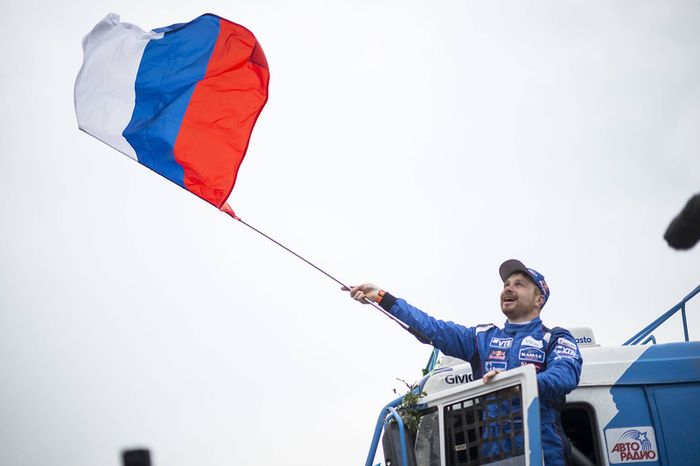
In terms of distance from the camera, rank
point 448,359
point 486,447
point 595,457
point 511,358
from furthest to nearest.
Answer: point 448,359
point 595,457
point 511,358
point 486,447

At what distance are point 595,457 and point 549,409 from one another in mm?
1045

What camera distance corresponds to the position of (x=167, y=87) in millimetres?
7391

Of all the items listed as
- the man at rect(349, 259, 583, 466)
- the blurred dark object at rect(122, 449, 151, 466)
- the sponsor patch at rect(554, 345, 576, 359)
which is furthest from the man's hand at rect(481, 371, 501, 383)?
the blurred dark object at rect(122, 449, 151, 466)

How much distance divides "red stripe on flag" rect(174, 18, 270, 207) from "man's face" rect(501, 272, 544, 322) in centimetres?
307

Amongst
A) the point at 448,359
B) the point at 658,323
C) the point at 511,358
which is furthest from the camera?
the point at 658,323

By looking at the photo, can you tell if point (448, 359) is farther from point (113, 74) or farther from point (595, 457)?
point (113, 74)

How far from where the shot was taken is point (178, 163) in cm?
709

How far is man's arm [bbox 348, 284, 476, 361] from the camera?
17.3ft

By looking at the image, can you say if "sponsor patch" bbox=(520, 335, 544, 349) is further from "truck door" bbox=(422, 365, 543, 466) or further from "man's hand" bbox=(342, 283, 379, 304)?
"man's hand" bbox=(342, 283, 379, 304)

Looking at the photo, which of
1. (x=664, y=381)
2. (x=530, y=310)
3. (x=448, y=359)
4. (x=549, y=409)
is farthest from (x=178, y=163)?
(x=664, y=381)

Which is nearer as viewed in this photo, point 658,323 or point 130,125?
point 658,323

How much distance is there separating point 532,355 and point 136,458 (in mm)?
3098

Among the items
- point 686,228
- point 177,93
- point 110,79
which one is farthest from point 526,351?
point 110,79

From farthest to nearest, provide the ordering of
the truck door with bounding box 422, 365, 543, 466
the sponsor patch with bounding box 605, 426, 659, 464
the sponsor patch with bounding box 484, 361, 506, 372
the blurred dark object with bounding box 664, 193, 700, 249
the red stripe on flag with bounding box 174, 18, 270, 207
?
the red stripe on flag with bounding box 174, 18, 270, 207
the blurred dark object with bounding box 664, 193, 700, 249
the sponsor patch with bounding box 605, 426, 659, 464
the sponsor patch with bounding box 484, 361, 506, 372
the truck door with bounding box 422, 365, 543, 466
